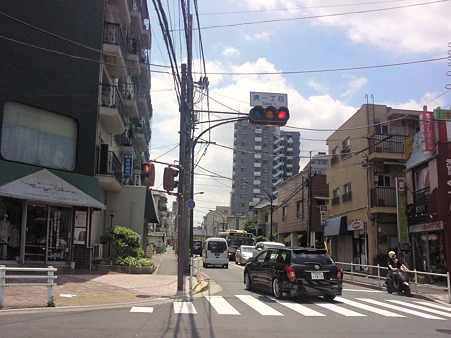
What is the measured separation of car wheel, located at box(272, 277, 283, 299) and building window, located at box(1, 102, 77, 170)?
34.6 ft

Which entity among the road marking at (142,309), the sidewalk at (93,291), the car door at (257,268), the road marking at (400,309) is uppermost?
the car door at (257,268)

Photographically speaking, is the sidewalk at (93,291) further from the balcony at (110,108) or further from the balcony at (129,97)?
the balcony at (129,97)

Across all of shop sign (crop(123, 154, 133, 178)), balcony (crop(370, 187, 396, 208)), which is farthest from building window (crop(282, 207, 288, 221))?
shop sign (crop(123, 154, 133, 178))

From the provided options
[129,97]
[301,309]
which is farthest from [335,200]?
[301,309]

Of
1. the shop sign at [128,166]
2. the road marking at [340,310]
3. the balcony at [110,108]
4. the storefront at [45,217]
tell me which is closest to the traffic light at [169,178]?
the storefront at [45,217]

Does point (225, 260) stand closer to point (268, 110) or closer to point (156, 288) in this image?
point (156, 288)

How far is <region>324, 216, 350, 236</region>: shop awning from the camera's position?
31.1 meters

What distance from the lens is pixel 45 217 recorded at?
18.5 metres

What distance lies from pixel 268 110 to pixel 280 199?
40801mm

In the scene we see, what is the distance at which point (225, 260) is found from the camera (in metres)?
31.1

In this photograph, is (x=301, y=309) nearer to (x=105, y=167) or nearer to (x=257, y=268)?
(x=257, y=268)

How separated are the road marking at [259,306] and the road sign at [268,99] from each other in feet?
19.7

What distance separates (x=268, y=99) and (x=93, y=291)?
26.4ft

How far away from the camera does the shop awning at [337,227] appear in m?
31.1
